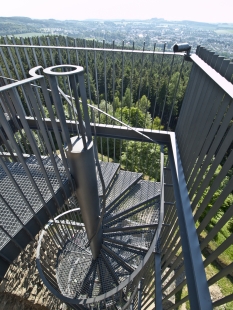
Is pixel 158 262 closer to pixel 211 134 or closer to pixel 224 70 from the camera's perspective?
pixel 211 134

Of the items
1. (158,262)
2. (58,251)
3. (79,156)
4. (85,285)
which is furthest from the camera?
(58,251)

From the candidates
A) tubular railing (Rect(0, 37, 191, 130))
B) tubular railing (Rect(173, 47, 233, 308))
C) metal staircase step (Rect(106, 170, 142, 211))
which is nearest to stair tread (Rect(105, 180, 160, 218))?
metal staircase step (Rect(106, 170, 142, 211))

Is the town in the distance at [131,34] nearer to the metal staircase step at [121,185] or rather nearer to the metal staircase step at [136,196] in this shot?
the metal staircase step at [121,185]

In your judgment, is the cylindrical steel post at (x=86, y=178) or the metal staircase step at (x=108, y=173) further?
the metal staircase step at (x=108, y=173)

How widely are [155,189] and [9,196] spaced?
312 centimetres

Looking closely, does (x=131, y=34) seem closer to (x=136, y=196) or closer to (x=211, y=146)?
(x=136, y=196)

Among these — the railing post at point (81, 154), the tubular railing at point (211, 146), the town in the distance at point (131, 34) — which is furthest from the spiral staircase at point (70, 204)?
the town in the distance at point (131, 34)

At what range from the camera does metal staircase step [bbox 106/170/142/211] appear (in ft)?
13.6

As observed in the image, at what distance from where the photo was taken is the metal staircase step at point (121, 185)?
4.14 meters

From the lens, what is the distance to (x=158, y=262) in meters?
3.14

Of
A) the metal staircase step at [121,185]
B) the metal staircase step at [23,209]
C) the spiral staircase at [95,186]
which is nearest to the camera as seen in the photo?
the spiral staircase at [95,186]

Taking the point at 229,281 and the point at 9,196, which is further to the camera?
the point at 229,281

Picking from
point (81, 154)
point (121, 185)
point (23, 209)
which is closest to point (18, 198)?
point (23, 209)

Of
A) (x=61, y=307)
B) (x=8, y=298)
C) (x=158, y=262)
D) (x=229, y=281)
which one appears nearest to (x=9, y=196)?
(x=158, y=262)
